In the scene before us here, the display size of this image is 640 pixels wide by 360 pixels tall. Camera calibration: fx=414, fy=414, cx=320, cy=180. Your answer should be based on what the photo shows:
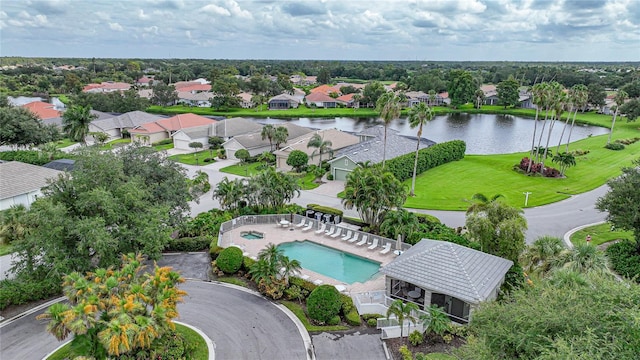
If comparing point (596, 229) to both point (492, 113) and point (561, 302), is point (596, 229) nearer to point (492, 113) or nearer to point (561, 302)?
point (561, 302)

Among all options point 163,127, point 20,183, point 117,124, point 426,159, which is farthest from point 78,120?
point 426,159

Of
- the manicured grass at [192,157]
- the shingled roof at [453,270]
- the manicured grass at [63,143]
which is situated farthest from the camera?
the manicured grass at [63,143]

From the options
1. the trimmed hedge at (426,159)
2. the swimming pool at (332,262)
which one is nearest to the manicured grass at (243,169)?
the trimmed hedge at (426,159)

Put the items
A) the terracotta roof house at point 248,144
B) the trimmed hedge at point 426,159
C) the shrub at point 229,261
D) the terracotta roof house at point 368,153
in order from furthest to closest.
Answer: the terracotta roof house at point 248,144 < the terracotta roof house at point 368,153 < the trimmed hedge at point 426,159 < the shrub at point 229,261

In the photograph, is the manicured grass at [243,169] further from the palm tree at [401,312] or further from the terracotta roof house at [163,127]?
the palm tree at [401,312]

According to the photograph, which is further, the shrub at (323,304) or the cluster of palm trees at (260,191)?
the cluster of palm trees at (260,191)

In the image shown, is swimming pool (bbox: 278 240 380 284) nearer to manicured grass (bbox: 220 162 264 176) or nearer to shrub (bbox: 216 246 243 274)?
shrub (bbox: 216 246 243 274)

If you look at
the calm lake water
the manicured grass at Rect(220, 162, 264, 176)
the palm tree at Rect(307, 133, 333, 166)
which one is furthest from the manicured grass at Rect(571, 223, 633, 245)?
the calm lake water
